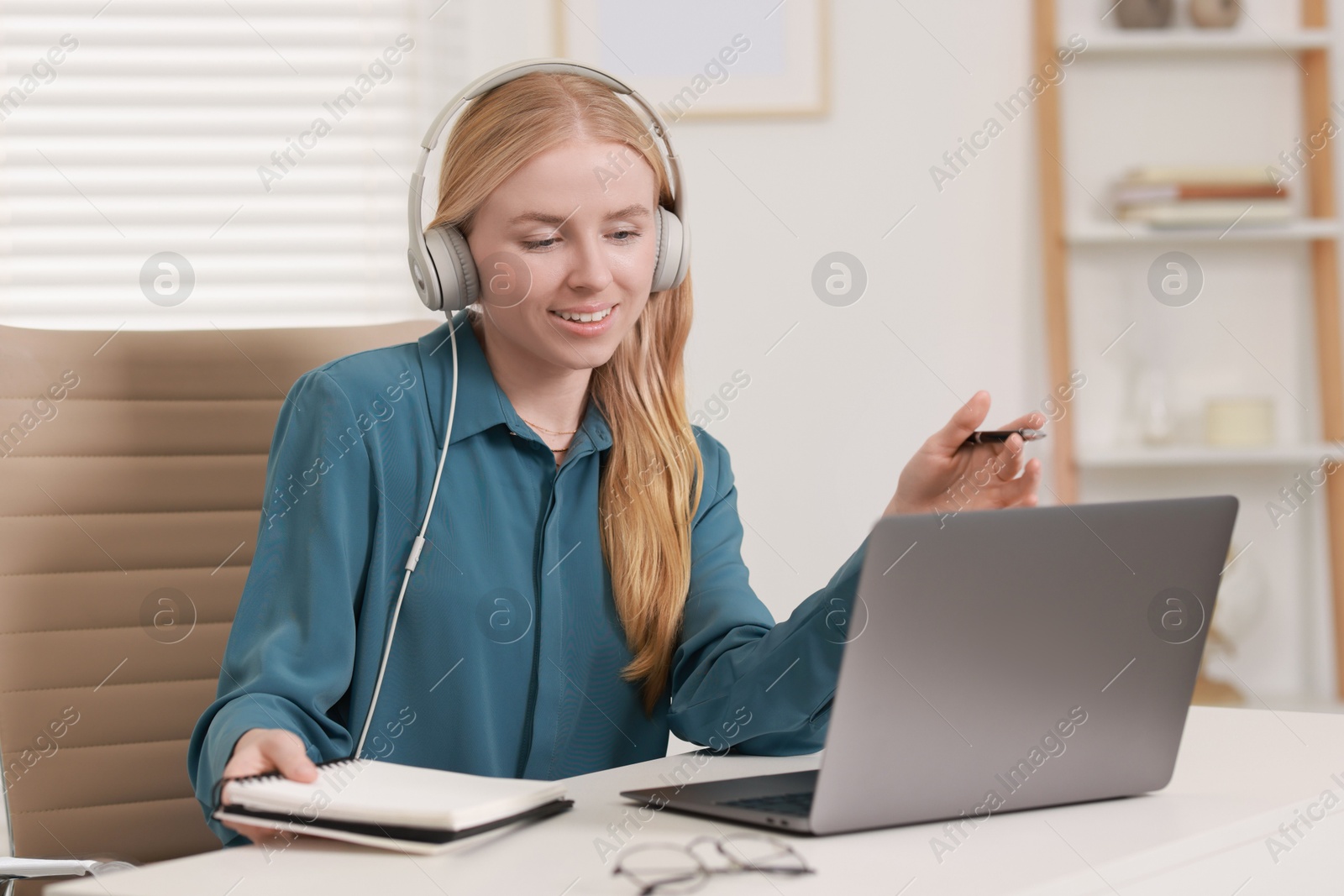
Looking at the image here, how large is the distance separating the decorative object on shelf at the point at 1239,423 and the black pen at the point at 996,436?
1.64 metres

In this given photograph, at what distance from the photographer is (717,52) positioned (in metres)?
2.30

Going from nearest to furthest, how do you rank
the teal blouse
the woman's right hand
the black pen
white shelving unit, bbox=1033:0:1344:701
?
the woman's right hand < the black pen < the teal blouse < white shelving unit, bbox=1033:0:1344:701

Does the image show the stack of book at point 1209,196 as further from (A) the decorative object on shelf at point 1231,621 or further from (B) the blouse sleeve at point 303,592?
(B) the blouse sleeve at point 303,592

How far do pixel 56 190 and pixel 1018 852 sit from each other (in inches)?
80.9

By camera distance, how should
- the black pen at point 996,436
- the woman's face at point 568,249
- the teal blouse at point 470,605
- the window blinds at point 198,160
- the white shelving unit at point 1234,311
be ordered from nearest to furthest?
the black pen at point 996,436
the teal blouse at point 470,605
the woman's face at point 568,249
the window blinds at point 198,160
the white shelving unit at point 1234,311

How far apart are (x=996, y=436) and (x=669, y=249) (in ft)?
1.54

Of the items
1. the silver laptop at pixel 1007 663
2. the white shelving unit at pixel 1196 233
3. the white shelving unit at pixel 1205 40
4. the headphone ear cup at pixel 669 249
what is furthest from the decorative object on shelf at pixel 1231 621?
the silver laptop at pixel 1007 663

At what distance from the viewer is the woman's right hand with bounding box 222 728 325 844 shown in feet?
2.48

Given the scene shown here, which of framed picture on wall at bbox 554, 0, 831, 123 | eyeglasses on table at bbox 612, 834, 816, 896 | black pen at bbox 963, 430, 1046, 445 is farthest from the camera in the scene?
framed picture on wall at bbox 554, 0, 831, 123

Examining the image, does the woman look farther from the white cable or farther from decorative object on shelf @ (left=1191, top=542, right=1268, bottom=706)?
decorative object on shelf @ (left=1191, top=542, right=1268, bottom=706)

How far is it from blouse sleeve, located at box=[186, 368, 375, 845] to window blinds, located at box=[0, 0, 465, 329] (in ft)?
3.65

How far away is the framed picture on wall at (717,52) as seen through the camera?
228cm

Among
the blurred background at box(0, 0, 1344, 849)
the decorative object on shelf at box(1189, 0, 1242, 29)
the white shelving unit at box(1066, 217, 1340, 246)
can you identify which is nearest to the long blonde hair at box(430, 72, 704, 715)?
the blurred background at box(0, 0, 1344, 849)

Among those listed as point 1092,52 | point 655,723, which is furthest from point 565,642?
point 1092,52
